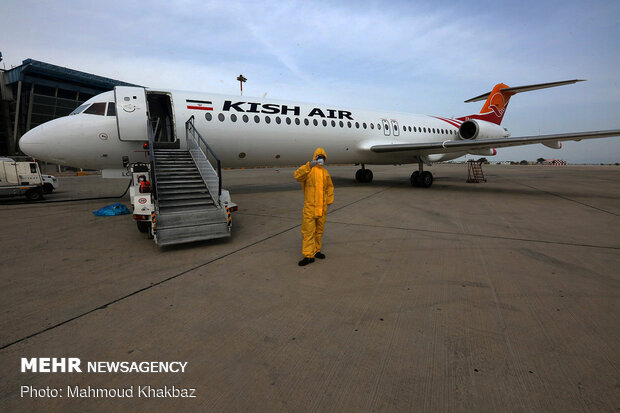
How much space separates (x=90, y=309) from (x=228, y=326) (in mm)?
1470

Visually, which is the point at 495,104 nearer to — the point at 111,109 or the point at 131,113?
the point at 131,113

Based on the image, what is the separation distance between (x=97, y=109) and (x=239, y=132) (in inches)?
160

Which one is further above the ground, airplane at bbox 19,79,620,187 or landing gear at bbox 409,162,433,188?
airplane at bbox 19,79,620,187

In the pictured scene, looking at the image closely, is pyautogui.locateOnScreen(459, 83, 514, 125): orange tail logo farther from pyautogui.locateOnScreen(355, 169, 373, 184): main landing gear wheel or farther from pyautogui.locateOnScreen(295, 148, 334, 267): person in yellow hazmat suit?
pyautogui.locateOnScreen(295, 148, 334, 267): person in yellow hazmat suit

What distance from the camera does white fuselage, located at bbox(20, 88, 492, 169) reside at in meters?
7.96

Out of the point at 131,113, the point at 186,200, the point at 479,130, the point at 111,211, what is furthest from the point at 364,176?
the point at 111,211

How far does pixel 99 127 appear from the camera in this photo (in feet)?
26.3

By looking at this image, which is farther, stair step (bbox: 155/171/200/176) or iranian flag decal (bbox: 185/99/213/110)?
iranian flag decal (bbox: 185/99/213/110)

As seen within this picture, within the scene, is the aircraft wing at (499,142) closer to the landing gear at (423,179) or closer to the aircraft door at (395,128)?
the landing gear at (423,179)

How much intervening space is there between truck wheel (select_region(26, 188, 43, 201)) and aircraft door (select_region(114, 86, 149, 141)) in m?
4.77

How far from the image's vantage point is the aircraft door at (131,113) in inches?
316

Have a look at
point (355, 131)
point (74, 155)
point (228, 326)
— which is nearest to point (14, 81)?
point (74, 155)

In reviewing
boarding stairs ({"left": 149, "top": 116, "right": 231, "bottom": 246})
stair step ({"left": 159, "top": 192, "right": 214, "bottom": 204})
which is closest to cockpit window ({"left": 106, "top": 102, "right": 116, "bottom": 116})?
boarding stairs ({"left": 149, "top": 116, "right": 231, "bottom": 246})

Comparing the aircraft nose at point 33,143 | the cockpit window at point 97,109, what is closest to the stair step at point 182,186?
the cockpit window at point 97,109
